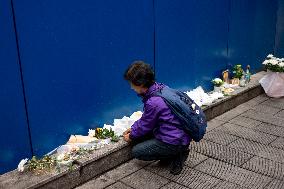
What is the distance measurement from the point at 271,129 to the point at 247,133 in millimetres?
418

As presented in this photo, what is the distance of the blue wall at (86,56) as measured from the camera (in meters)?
3.68

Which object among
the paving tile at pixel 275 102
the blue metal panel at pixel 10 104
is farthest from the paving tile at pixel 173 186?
the paving tile at pixel 275 102

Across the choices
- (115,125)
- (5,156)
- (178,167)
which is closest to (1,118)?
(5,156)

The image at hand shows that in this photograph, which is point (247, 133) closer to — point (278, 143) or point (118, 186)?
point (278, 143)

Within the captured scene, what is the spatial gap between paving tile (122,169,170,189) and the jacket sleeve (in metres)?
0.46

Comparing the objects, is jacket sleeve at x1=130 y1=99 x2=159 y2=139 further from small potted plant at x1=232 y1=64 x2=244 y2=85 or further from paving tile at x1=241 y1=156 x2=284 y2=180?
small potted plant at x1=232 y1=64 x2=244 y2=85

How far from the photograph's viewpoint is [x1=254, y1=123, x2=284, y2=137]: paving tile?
5301 mm

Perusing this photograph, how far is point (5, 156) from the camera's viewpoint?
3.73 meters

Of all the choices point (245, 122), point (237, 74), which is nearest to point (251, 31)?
point (237, 74)

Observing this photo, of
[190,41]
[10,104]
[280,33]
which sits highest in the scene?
[190,41]

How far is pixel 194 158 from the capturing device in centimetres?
457

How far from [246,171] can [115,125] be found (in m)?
1.71

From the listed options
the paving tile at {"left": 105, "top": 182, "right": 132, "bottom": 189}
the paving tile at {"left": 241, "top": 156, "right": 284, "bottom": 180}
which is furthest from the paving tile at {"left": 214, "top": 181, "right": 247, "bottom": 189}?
the paving tile at {"left": 105, "top": 182, "right": 132, "bottom": 189}

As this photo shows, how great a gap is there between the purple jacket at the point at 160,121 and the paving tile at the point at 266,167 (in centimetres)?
90
